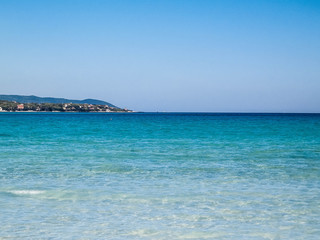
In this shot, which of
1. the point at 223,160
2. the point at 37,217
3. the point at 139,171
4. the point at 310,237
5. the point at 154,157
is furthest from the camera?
the point at 154,157

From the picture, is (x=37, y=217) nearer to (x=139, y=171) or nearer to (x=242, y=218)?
(x=242, y=218)

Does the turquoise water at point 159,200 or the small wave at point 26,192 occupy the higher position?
the turquoise water at point 159,200

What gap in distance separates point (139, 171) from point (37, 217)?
575 centimetres

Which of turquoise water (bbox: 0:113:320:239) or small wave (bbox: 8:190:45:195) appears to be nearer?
turquoise water (bbox: 0:113:320:239)

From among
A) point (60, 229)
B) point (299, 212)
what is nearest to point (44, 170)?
point (60, 229)

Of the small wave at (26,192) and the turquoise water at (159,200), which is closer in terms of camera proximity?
the turquoise water at (159,200)

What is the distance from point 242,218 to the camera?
25.0ft

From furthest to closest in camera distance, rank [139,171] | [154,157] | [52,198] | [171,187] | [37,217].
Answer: [154,157] < [139,171] < [171,187] < [52,198] < [37,217]

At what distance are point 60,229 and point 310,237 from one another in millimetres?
4314

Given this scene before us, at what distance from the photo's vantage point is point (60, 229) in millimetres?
6914

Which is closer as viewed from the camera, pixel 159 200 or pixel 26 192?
pixel 159 200

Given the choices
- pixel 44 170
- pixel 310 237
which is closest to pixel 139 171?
pixel 44 170

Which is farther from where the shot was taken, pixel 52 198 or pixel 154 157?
pixel 154 157

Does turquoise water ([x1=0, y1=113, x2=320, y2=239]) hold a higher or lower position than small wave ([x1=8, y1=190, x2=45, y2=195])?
higher
